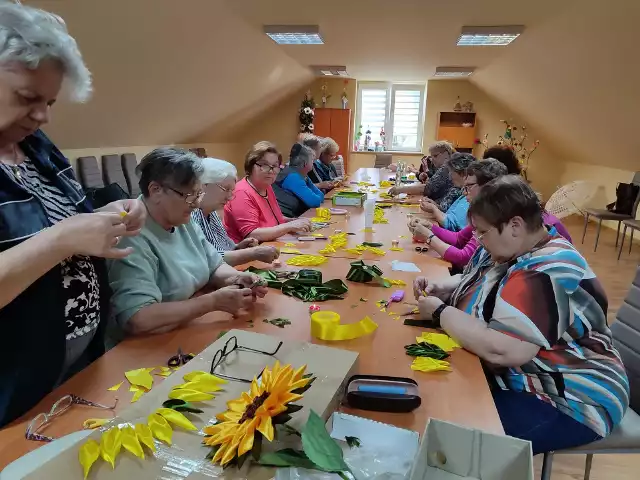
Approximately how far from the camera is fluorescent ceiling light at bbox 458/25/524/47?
5.44 m

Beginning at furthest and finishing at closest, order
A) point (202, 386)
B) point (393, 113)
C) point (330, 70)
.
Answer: point (393, 113), point (330, 70), point (202, 386)

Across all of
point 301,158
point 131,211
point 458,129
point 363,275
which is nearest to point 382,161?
point 458,129

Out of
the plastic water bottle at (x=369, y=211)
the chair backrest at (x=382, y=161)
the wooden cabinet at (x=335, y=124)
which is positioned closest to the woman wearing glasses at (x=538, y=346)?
the plastic water bottle at (x=369, y=211)

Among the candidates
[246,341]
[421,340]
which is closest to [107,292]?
[246,341]

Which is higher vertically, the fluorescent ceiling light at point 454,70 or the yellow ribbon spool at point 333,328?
the fluorescent ceiling light at point 454,70

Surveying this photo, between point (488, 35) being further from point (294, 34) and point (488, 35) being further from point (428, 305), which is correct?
point (428, 305)

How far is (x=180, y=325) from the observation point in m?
1.51

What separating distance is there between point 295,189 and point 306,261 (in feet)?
6.22

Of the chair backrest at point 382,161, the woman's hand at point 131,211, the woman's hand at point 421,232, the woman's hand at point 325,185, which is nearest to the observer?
the woman's hand at point 131,211

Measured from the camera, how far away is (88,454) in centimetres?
77

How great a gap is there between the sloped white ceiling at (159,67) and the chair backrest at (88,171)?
26 centimetres

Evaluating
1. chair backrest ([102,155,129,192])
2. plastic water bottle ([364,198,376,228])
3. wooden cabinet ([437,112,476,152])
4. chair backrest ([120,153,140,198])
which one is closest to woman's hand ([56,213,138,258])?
plastic water bottle ([364,198,376,228])

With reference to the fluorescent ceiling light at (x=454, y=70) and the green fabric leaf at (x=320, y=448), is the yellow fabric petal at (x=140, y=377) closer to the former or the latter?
the green fabric leaf at (x=320, y=448)

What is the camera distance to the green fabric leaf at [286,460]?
0.79m
